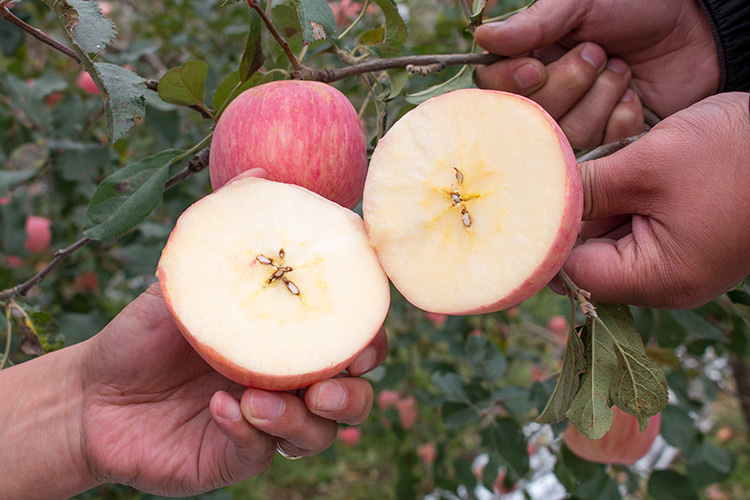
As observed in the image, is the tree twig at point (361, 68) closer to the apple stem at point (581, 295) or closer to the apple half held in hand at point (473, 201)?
the apple half held in hand at point (473, 201)

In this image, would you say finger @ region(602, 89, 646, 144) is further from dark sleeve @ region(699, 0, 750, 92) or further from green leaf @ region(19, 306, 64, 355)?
green leaf @ region(19, 306, 64, 355)

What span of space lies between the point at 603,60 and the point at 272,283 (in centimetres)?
74

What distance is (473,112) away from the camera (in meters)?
0.71

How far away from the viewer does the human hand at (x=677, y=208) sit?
0.69 m

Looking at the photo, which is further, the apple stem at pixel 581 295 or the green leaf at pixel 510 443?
the green leaf at pixel 510 443

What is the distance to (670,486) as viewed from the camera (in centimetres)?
128

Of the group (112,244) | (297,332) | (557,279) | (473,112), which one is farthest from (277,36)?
(112,244)

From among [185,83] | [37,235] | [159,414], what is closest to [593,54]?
[185,83]

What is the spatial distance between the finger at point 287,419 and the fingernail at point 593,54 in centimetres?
76

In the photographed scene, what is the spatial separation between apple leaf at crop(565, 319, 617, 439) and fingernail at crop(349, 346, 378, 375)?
10.0 inches

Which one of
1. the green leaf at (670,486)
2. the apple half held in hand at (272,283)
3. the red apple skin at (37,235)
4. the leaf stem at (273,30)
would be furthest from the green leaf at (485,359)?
the red apple skin at (37,235)

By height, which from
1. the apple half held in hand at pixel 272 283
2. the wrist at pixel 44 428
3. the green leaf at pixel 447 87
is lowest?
the wrist at pixel 44 428

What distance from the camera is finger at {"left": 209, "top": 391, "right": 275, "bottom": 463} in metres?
0.68

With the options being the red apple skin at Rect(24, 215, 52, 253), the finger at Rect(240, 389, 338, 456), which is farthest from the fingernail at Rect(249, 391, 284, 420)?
the red apple skin at Rect(24, 215, 52, 253)
